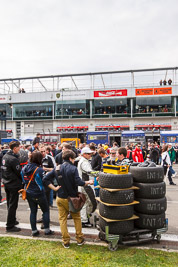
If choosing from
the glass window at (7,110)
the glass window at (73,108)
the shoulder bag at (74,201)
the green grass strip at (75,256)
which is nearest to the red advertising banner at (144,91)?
the glass window at (73,108)

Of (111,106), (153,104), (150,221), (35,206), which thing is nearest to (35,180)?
(35,206)

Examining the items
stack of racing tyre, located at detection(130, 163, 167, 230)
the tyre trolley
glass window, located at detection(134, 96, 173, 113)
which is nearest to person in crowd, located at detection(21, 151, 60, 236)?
the tyre trolley

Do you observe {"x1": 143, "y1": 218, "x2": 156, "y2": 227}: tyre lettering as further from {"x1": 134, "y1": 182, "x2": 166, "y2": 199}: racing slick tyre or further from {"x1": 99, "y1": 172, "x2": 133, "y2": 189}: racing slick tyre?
{"x1": 99, "y1": 172, "x2": 133, "y2": 189}: racing slick tyre

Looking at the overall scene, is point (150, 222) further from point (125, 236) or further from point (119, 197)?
point (119, 197)

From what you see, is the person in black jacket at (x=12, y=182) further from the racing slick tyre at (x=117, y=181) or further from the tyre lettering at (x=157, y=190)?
the tyre lettering at (x=157, y=190)

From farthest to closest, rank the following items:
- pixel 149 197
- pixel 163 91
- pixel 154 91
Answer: pixel 154 91 < pixel 163 91 < pixel 149 197

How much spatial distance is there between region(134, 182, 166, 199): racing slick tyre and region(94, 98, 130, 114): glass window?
35.1 m

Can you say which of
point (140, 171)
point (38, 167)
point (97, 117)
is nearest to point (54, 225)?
→ point (38, 167)

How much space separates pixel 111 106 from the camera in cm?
3978

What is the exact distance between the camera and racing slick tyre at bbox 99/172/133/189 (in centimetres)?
415

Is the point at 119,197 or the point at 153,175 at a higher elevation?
the point at 153,175

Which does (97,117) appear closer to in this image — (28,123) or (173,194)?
(28,123)

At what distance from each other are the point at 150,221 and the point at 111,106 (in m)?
36.2

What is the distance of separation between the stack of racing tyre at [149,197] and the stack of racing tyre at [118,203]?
0.24m
